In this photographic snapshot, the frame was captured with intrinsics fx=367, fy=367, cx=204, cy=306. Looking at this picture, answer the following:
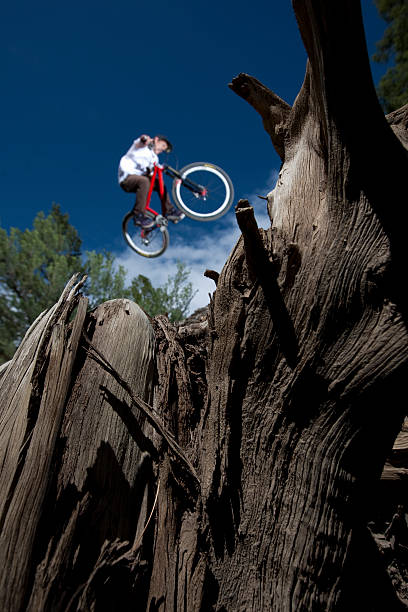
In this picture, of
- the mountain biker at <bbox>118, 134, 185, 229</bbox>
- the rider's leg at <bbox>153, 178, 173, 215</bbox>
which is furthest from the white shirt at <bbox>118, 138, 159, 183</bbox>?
the rider's leg at <bbox>153, 178, 173, 215</bbox>

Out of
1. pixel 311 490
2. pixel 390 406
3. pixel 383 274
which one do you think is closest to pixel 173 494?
pixel 311 490

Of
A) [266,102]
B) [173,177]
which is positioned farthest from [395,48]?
[266,102]

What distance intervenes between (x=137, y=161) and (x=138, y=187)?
3.68 ft

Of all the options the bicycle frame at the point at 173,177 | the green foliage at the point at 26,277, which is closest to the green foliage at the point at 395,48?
the bicycle frame at the point at 173,177

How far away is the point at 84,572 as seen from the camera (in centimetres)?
111

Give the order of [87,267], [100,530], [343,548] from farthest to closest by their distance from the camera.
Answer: [87,267], [100,530], [343,548]

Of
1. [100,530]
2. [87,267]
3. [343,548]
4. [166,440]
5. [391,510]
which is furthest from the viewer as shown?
[87,267]

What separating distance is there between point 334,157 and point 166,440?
3.74ft

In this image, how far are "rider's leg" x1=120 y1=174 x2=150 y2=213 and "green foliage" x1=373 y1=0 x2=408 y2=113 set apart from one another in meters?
7.21

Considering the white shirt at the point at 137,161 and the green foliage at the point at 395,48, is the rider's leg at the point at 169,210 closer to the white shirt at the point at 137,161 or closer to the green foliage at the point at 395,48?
the white shirt at the point at 137,161

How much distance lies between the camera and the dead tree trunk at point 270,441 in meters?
1.06

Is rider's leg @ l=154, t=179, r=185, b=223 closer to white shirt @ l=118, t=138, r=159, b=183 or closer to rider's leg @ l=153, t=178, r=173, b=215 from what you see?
rider's leg @ l=153, t=178, r=173, b=215

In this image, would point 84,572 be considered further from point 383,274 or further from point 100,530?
point 383,274

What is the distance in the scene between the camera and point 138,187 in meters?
11.6
